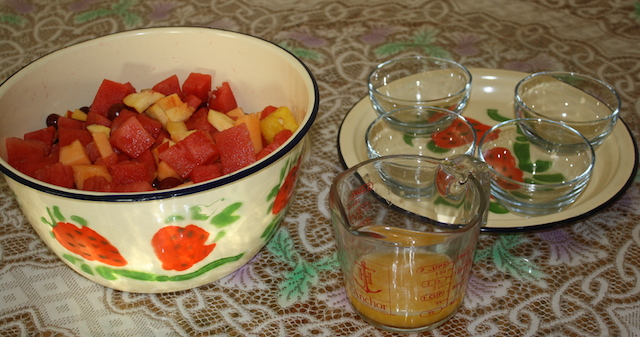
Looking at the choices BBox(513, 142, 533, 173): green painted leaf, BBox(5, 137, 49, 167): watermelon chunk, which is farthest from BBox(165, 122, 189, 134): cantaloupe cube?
BBox(513, 142, 533, 173): green painted leaf

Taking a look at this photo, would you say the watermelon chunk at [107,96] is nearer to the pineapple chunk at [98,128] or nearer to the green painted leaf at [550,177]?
the pineapple chunk at [98,128]

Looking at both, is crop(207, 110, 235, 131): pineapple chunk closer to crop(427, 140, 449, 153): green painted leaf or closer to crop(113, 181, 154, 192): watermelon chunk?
crop(113, 181, 154, 192): watermelon chunk

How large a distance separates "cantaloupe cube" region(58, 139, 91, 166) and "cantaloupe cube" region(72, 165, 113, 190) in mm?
26

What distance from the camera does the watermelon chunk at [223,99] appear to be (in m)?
1.13

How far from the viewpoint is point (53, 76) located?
1.09 m

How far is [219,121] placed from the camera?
106 cm

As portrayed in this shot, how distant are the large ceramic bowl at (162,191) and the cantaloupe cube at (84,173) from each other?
0.09 meters

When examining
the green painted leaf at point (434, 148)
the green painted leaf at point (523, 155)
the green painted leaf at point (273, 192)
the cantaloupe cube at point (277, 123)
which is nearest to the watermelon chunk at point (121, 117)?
the cantaloupe cube at point (277, 123)

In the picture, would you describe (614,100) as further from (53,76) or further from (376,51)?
(53,76)

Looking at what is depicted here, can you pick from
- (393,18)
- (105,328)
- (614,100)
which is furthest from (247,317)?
(393,18)

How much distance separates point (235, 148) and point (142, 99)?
254 mm

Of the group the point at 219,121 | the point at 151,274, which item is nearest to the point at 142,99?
the point at 219,121

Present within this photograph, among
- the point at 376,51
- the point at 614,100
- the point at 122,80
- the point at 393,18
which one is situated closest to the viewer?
the point at 122,80

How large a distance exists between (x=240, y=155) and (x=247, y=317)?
0.78 ft
